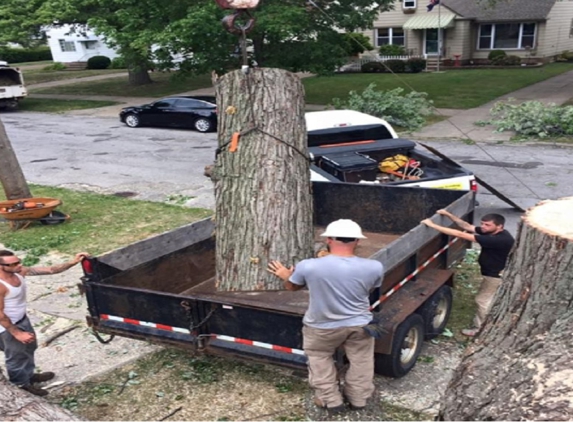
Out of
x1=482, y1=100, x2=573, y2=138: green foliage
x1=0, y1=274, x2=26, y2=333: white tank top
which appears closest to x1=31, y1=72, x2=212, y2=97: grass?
x1=482, y1=100, x2=573, y2=138: green foliage

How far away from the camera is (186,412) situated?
491 cm

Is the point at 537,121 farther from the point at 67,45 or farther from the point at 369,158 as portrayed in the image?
Result: the point at 67,45

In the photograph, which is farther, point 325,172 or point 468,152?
point 468,152

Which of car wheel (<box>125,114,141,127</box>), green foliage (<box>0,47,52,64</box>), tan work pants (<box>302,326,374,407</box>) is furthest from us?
green foliage (<box>0,47,52,64</box>)

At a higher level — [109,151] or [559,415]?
[559,415]

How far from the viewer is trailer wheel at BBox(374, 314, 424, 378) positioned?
5.04m

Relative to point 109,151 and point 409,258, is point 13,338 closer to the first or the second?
point 409,258

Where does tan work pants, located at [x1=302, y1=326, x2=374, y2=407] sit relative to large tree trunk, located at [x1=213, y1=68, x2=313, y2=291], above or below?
below

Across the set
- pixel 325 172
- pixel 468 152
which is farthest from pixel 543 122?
pixel 325 172

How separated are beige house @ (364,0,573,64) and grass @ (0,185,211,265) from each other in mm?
27800

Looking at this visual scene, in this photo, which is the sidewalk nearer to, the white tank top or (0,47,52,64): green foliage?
the white tank top

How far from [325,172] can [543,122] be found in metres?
10.1

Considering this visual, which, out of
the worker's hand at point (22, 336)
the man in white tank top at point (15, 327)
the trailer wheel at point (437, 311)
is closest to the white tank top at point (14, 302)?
the man in white tank top at point (15, 327)

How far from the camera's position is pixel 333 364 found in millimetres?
4523
